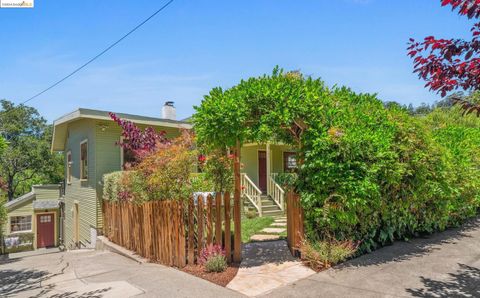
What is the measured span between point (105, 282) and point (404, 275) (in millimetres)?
5348

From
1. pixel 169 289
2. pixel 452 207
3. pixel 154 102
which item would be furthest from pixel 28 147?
pixel 452 207

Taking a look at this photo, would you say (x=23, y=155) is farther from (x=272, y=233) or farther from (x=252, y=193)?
(x=272, y=233)

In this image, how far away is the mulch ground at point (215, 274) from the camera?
5852 mm

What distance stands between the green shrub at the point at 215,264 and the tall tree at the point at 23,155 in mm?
26953

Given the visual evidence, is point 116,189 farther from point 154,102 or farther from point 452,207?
point 452,207

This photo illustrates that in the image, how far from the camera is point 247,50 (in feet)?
33.2

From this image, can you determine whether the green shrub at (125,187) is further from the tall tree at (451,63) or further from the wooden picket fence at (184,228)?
the tall tree at (451,63)

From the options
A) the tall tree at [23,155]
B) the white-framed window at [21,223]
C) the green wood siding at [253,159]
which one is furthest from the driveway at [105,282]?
the tall tree at [23,155]

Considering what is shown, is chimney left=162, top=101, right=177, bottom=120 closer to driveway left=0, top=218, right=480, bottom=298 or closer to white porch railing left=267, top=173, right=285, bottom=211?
white porch railing left=267, top=173, right=285, bottom=211

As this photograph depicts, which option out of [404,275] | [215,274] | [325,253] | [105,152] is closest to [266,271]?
[215,274]

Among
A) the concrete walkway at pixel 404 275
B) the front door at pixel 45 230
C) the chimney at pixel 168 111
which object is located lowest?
the front door at pixel 45 230

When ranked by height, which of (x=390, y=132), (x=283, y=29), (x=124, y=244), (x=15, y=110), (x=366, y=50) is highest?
(x=15, y=110)

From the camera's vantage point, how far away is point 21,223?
2117cm

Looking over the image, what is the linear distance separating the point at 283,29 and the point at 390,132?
414 cm
